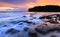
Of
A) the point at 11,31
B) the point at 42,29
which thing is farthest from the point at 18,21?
the point at 42,29

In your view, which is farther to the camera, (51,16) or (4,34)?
(51,16)

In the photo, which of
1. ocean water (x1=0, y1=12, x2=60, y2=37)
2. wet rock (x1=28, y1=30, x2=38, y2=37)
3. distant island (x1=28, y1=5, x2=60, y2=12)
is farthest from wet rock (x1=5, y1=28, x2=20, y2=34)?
distant island (x1=28, y1=5, x2=60, y2=12)

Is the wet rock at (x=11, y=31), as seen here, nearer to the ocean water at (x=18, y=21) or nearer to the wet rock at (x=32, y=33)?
the ocean water at (x=18, y=21)

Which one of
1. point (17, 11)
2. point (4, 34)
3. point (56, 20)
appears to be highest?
point (17, 11)

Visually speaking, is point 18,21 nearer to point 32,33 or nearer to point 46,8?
point 32,33

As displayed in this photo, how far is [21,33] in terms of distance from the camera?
4.10 feet

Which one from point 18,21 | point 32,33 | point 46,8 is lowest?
point 32,33

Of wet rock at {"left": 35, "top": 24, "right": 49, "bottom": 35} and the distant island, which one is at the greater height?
the distant island

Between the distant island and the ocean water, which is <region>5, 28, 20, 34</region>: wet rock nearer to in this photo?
the ocean water

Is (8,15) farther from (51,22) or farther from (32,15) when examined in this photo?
(51,22)

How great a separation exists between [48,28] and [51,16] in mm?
166

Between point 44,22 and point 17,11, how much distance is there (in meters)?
0.33

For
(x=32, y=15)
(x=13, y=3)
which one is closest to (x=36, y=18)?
(x=32, y=15)

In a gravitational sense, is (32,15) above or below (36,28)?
above
